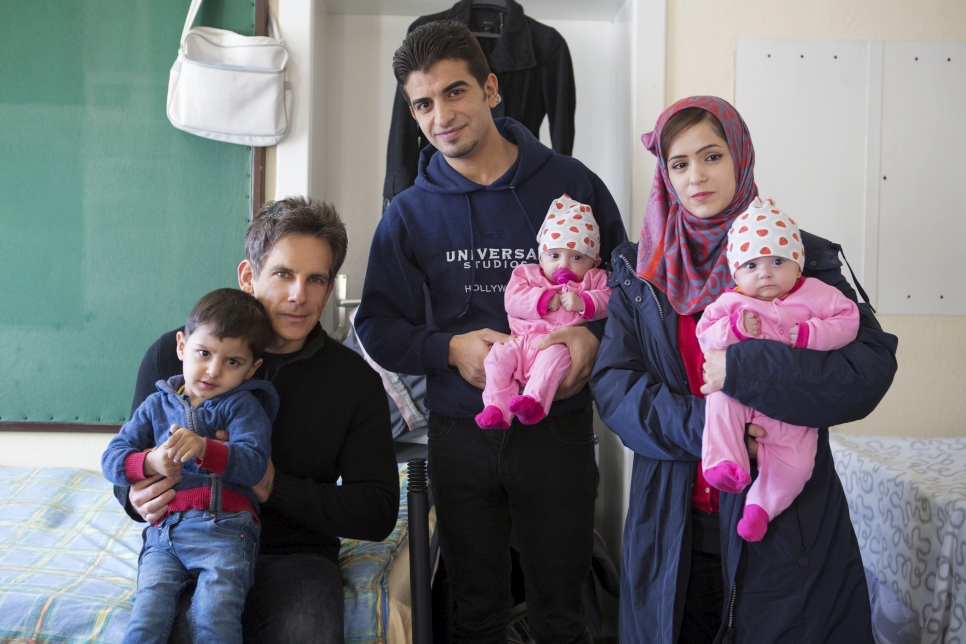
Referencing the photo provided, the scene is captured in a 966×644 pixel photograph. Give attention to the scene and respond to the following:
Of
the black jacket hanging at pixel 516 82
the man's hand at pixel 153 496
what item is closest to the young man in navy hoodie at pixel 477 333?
the man's hand at pixel 153 496

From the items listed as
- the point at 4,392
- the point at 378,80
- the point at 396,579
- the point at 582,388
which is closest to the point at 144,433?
the point at 396,579

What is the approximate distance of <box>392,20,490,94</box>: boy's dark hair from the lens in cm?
178

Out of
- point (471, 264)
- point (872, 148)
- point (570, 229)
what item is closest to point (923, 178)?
point (872, 148)

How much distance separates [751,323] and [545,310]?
50cm

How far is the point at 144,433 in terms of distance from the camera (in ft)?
4.96

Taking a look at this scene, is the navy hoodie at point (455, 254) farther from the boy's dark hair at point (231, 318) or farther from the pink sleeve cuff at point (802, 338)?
the pink sleeve cuff at point (802, 338)

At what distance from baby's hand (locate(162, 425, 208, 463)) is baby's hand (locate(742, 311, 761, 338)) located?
974 mm

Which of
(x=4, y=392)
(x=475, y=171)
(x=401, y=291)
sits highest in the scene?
(x=475, y=171)

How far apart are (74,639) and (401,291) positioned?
3.35 feet

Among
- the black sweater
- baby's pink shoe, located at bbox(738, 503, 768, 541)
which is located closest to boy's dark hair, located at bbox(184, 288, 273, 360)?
the black sweater

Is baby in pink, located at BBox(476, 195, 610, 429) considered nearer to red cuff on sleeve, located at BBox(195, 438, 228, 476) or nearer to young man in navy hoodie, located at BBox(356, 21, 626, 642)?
young man in navy hoodie, located at BBox(356, 21, 626, 642)

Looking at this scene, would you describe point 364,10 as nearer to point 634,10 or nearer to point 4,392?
point 634,10

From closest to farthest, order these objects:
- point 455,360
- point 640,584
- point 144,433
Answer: point 640,584
point 144,433
point 455,360

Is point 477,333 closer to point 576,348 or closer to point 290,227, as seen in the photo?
point 576,348
